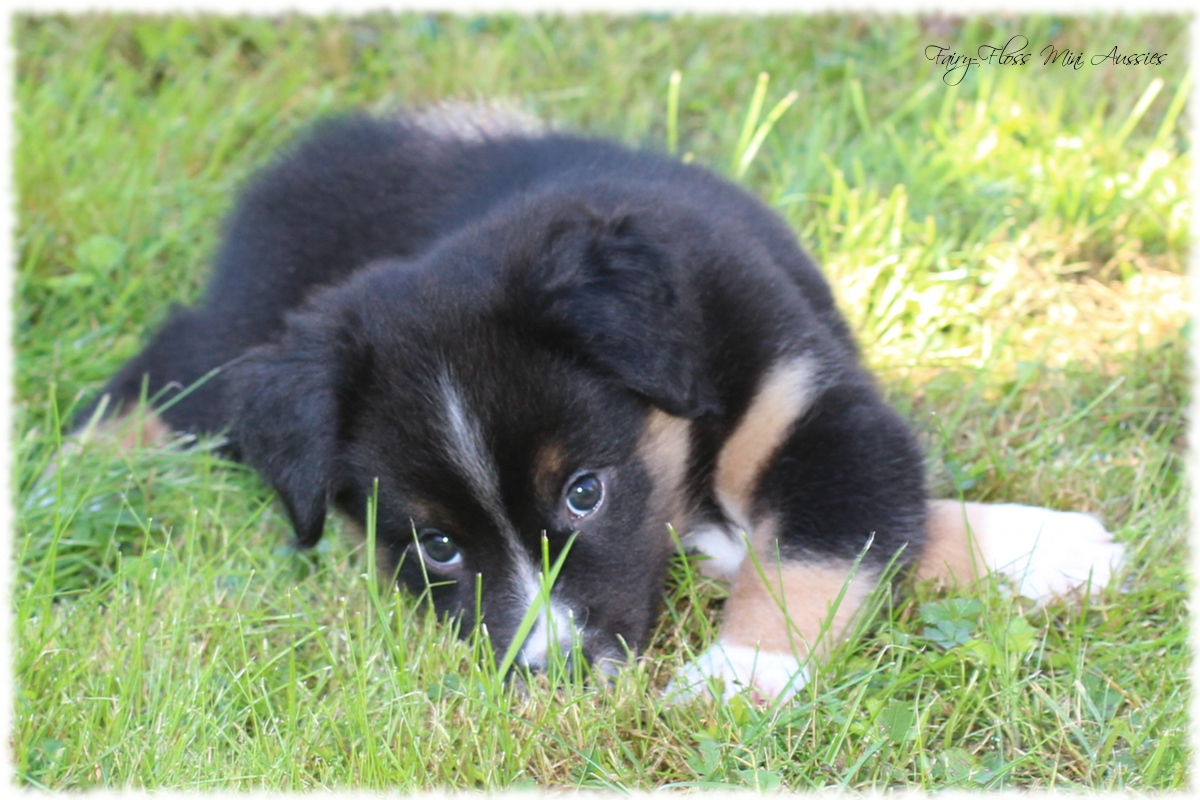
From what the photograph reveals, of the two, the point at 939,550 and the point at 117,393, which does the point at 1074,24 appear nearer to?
the point at 939,550

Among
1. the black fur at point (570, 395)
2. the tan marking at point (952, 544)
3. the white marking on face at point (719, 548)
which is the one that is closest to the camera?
the black fur at point (570, 395)

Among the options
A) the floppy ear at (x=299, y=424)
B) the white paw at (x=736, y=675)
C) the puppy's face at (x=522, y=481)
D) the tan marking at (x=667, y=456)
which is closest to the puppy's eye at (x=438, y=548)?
the puppy's face at (x=522, y=481)

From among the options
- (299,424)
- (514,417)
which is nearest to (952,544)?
(514,417)

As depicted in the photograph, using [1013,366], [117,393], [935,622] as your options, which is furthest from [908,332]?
[117,393]

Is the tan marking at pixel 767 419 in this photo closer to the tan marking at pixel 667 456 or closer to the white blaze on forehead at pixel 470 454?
the tan marking at pixel 667 456

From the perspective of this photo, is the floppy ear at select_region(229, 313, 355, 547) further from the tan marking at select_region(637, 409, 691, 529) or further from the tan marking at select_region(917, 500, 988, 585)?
the tan marking at select_region(917, 500, 988, 585)

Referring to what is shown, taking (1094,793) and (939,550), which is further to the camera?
(939,550)

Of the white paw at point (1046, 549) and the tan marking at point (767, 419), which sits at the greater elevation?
the tan marking at point (767, 419)
